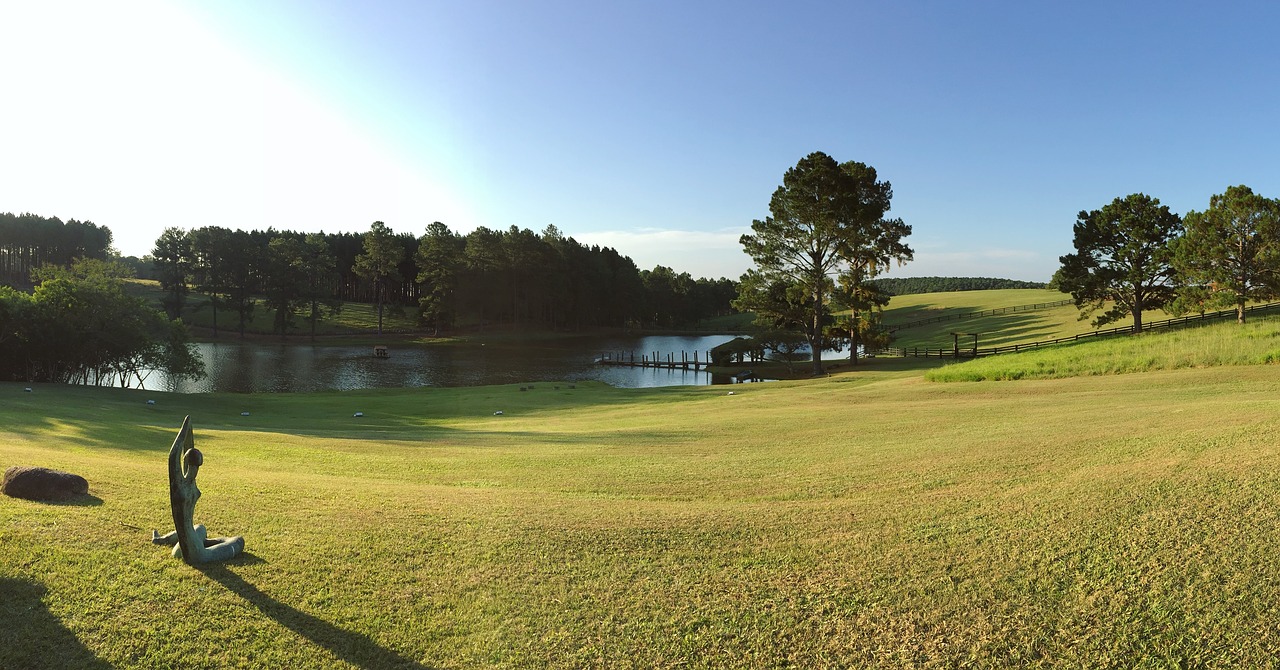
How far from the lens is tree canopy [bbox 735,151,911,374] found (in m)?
43.3

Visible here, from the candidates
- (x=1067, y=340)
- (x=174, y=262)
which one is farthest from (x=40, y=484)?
(x=174, y=262)

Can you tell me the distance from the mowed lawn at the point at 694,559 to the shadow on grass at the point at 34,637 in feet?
0.09

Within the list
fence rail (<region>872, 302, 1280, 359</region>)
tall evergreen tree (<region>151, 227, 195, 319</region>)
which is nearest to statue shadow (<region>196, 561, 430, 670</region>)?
fence rail (<region>872, 302, 1280, 359</region>)

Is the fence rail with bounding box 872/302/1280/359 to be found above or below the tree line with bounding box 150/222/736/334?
Answer: below

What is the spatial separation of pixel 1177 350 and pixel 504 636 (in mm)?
33236

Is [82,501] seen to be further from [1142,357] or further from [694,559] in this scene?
[1142,357]

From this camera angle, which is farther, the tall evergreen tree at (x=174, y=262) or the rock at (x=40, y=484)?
the tall evergreen tree at (x=174, y=262)

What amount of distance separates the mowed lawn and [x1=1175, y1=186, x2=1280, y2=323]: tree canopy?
41.5 m

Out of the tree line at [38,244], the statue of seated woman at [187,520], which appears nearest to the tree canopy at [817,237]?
the statue of seated woman at [187,520]

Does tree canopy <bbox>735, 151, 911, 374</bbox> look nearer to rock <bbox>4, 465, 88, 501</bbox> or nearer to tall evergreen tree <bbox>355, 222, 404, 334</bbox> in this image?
rock <bbox>4, 465, 88, 501</bbox>

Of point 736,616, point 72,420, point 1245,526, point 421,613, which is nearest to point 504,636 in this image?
point 421,613

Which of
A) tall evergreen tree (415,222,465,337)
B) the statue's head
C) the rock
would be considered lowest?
the rock

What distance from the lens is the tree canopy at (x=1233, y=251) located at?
4338 centimetres

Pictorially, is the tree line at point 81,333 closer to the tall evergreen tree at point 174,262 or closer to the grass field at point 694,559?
the grass field at point 694,559
